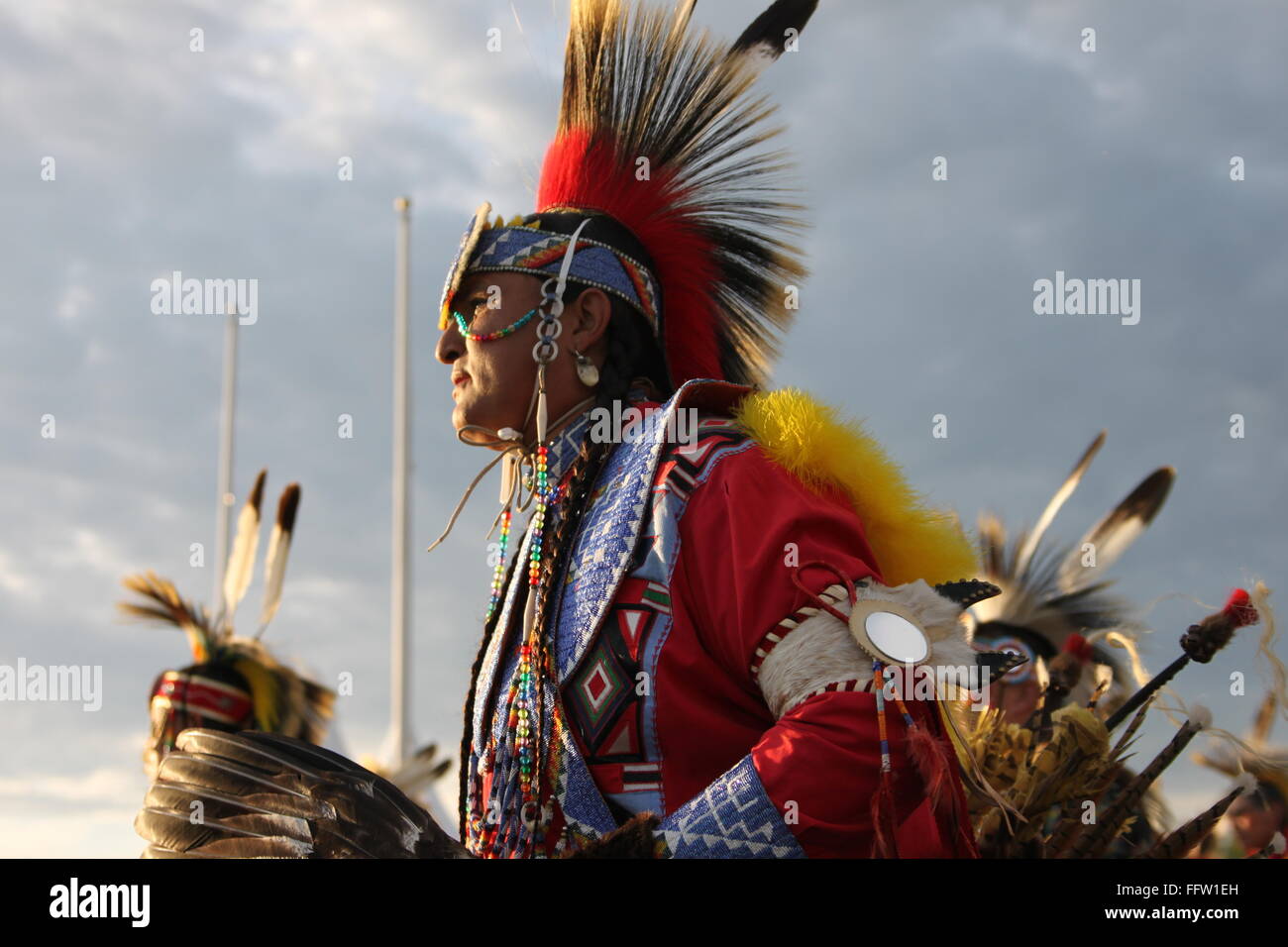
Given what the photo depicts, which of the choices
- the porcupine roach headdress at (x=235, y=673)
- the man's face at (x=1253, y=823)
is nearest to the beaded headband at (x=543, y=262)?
the porcupine roach headdress at (x=235, y=673)

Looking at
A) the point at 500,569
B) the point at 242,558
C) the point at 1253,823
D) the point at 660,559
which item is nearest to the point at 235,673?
the point at 242,558

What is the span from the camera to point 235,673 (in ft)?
19.6

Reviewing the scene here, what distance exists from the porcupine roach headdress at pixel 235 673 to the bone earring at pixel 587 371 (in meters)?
3.03

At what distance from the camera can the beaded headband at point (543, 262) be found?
3.28m

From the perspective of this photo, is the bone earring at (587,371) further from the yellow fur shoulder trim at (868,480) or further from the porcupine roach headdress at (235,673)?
the porcupine roach headdress at (235,673)

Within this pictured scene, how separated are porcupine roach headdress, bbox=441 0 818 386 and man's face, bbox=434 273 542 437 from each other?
0.16m

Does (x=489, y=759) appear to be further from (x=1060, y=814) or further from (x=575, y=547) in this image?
(x=1060, y=814)

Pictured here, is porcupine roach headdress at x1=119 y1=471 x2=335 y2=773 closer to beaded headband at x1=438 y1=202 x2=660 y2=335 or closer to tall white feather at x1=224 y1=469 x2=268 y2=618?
tall white feather at x1=224 y1=469 x2=268 y2=618

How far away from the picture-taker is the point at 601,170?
Answer: 350 centimetres

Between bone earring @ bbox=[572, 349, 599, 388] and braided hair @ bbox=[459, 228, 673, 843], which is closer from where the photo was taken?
braided hair @ bbox=[459, 228, 673, 843]

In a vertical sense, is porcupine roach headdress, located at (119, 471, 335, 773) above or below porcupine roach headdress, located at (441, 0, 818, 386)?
below

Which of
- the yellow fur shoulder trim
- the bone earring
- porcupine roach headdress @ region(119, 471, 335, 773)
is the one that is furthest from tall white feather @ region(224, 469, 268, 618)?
the yellow fur shoulder trim

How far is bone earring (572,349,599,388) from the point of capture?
3211 millimetres
